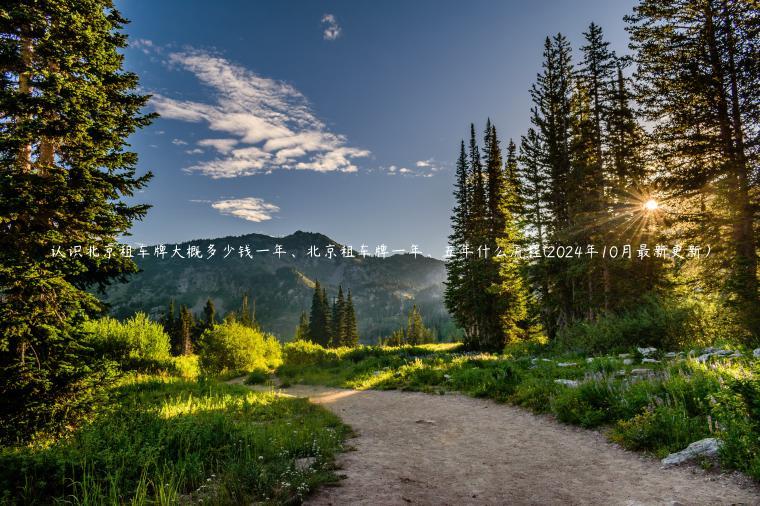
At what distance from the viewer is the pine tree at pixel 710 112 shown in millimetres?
14562

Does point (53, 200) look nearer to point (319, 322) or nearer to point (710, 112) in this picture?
point (710, 112)

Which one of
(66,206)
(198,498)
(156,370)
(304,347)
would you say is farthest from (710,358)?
(304,347)

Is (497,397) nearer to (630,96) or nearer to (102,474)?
(102,474)

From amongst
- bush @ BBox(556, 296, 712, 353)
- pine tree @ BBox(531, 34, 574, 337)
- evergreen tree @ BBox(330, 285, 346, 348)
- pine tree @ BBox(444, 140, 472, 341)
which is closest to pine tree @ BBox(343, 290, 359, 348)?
evergreen tree @ BBox(330, 285, 346, 348)

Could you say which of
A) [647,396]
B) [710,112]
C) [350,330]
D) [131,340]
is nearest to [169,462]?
[647,396]

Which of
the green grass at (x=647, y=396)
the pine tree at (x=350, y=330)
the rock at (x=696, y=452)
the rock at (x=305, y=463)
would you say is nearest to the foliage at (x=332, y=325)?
the pine tree at (x=350, y=330)

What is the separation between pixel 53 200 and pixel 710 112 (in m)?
23.1

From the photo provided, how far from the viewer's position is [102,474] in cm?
475

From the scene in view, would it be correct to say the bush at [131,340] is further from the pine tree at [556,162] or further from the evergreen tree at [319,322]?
the evergreen tree at [319,322]

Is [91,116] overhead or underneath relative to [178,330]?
overhead

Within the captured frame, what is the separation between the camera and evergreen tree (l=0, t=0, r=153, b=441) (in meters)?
6.96

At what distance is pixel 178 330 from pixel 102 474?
81764mm

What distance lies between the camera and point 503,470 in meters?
5.85

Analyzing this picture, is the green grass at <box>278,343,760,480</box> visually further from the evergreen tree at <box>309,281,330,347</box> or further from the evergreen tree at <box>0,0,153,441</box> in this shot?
the evergreen tree at <box>309,281,330,347</box>
